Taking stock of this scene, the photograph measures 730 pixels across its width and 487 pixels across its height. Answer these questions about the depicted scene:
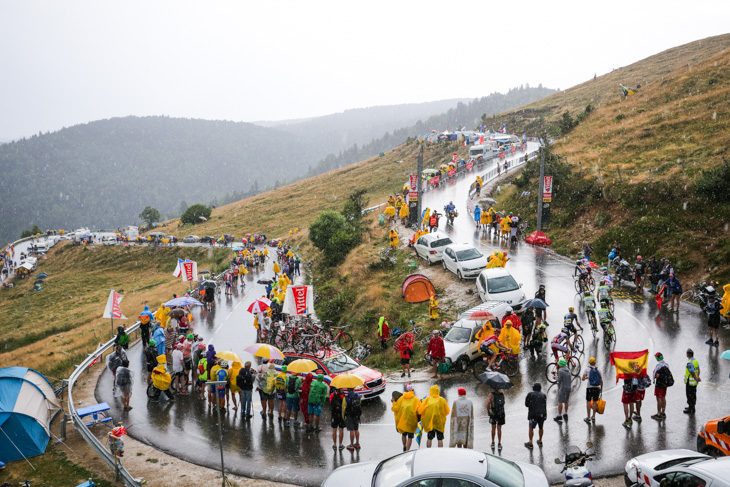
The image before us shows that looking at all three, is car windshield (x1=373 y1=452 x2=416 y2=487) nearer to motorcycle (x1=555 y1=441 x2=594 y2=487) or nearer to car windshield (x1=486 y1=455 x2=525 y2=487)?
car windshield (x1=486 y1=455 x2=525 y2=487)

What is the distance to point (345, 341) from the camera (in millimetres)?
22766

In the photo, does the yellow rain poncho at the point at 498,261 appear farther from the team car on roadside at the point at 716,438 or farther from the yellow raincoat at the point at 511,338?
the team car on roadside at the point at 716,438

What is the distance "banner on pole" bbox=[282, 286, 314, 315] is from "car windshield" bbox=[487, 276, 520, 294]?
7134mm

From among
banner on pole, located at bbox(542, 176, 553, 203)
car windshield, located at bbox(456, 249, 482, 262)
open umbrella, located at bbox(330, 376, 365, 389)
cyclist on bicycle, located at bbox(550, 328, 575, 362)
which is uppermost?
banner on pole, located at bbox(542, 176, 553, 203)

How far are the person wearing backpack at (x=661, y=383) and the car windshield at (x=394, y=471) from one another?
701 cm

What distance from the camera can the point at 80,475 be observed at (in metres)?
12.1

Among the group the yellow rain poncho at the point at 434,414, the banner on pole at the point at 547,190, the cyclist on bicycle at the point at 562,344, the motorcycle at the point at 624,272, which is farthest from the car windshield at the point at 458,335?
the banner on pole at the point at 547,190

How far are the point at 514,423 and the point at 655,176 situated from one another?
24310mm

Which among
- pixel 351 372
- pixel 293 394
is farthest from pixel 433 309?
pixel 293 394

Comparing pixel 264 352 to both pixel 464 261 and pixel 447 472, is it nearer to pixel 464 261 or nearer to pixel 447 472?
pixel 447 472

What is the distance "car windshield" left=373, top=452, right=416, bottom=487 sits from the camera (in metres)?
7.84

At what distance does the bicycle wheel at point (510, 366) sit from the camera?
1595 centimetres

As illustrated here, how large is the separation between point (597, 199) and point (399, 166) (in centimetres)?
5729

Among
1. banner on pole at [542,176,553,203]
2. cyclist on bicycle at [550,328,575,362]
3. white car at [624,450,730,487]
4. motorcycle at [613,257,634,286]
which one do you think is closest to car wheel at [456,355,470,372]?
cyclist on bicycle at [550,328,575,362]
